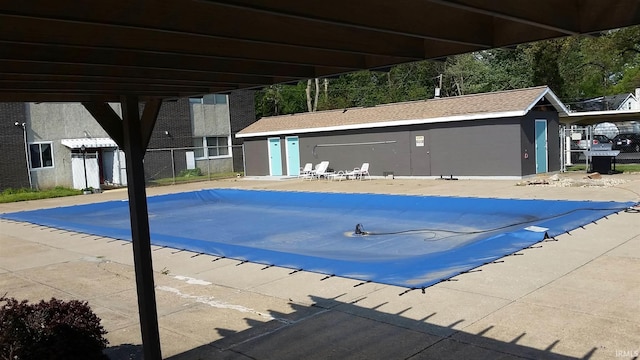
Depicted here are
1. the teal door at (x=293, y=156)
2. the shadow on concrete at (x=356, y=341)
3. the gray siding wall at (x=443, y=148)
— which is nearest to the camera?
the shadow on concrete at (x=356, y=341)

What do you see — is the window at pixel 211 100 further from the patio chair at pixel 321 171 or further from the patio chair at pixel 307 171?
the patio chair at pixel 321 171

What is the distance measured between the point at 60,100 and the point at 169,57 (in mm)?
1932

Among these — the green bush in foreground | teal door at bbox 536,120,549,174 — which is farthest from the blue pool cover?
teal door at bbox 536,120,549,174

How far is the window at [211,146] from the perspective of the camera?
3172 cm

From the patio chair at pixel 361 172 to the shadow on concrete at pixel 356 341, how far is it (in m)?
19.3

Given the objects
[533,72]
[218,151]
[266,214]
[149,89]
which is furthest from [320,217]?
[533,72]

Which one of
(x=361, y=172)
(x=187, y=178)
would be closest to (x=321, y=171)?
(x=361, y=172)

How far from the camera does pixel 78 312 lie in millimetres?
4695

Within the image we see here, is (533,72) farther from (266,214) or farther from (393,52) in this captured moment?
(393,52)

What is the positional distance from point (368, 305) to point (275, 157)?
24.3 metres

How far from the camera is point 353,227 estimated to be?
46.6 feet

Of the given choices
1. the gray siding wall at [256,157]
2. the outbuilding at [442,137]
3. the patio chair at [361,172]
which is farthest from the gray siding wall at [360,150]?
the gray siding wall at [256,157]

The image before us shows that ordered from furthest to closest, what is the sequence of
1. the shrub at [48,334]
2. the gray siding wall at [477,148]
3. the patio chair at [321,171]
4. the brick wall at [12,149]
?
the patio chair at [321,171] → the brick wall at [12,149] → the gray siding wall at [477,148] → the shrub at [48,334]

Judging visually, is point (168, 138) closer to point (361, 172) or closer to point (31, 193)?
point (31, 193)
